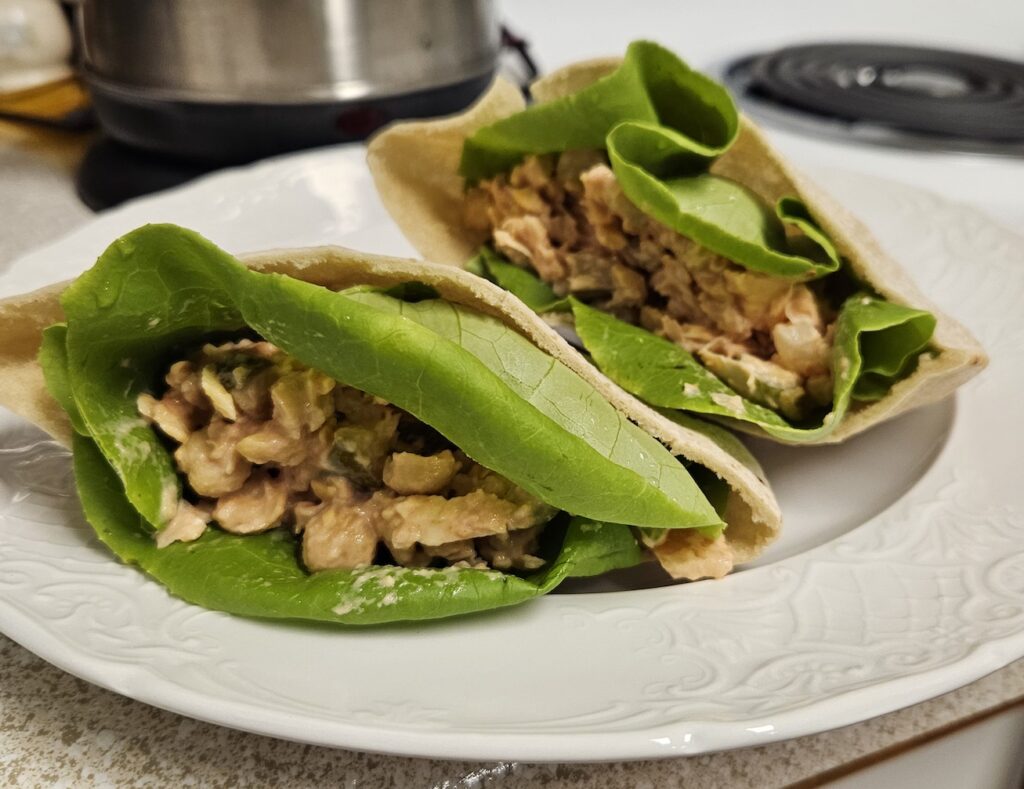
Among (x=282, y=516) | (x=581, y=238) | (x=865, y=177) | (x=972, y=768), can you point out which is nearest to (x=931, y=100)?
(x=865, y=177)

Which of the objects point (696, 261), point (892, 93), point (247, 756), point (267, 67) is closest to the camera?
point (247, 756)

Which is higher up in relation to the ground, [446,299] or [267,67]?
[446,299]

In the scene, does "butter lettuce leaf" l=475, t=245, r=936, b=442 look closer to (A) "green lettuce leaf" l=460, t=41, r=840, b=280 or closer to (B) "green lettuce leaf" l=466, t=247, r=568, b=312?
(A) "green lettuce leaf" l=460, t=41, r=840, b=280

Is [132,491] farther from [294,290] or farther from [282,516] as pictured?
[294,290]

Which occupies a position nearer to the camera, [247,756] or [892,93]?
[247,756]

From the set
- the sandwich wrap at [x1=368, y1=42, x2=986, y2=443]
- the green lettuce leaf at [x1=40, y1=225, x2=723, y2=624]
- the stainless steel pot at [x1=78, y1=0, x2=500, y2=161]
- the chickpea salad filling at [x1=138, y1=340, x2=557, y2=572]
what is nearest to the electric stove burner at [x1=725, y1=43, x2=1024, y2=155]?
the stainless steel pot at [x1=78, y1=0, x2=500, y2=161]

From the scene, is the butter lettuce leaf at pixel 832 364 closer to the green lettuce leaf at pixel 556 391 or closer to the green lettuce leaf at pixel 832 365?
the green lettuce leaf at pixel 832 365

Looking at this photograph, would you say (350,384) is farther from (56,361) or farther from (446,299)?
(56,361)

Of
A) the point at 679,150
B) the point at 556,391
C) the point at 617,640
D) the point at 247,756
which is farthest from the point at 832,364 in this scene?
the point at 247,756
